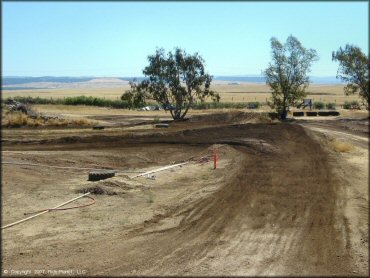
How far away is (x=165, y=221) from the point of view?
12875 mm

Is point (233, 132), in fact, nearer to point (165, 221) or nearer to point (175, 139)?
point (175, 139)

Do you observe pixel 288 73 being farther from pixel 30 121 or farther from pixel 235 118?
pixel 30 121

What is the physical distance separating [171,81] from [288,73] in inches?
517

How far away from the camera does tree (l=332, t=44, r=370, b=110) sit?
169 feet

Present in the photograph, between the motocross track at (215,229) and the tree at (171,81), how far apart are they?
1037 inches

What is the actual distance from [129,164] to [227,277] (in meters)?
14.0

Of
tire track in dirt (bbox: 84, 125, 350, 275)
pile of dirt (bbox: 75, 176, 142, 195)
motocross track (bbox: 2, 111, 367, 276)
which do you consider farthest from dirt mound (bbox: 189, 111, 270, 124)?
pile of dirt (bbox: 75, 176, 142, 195)

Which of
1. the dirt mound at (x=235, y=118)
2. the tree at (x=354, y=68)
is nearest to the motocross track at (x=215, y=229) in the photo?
the dirt mound at (x=235, y=118)

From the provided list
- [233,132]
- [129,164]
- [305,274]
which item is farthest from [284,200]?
[233,132]

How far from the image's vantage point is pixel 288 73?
52.3 meters

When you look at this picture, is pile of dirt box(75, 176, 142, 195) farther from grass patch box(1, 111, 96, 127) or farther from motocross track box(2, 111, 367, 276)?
grass patch box(1, 111, 96, 127)

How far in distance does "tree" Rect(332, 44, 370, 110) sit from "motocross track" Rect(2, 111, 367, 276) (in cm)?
3221

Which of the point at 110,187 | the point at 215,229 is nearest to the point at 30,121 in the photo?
the point at 110,187

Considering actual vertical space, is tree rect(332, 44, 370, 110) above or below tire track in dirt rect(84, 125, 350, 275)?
above
